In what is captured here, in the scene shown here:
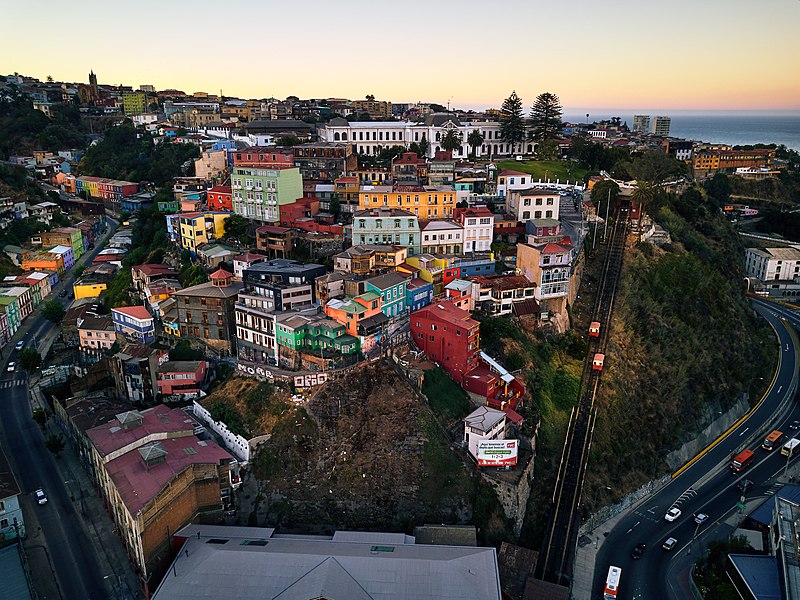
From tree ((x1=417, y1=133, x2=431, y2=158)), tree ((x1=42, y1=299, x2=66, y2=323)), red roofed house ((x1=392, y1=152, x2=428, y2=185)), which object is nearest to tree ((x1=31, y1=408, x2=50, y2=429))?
tree ((x1=42, y1=299, x2=66, y2=323))

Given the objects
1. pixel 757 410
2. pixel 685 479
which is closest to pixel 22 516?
pixel 685 479

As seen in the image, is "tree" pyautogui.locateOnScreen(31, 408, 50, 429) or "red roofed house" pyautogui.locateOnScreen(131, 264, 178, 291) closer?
"tree" pyautogui.locateOnScreen(31, 408, 50, 429)

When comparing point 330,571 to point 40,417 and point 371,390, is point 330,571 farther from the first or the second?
point 40,417

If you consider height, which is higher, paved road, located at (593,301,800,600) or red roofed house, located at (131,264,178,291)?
red roofed house, located at (131,264,178,291)

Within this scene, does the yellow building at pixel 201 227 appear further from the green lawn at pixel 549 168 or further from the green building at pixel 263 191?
the green lawn at pixel 549 168

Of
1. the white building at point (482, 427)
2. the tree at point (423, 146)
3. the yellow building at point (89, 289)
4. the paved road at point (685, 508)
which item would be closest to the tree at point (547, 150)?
the tree at point (423, 146)

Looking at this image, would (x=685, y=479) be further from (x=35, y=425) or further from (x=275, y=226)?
(x=35, y=425)

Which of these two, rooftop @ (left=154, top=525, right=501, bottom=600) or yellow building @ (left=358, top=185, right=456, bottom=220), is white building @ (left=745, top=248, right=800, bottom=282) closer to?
yellow building @ (left=358, top=185, right=456, bottom=220)
